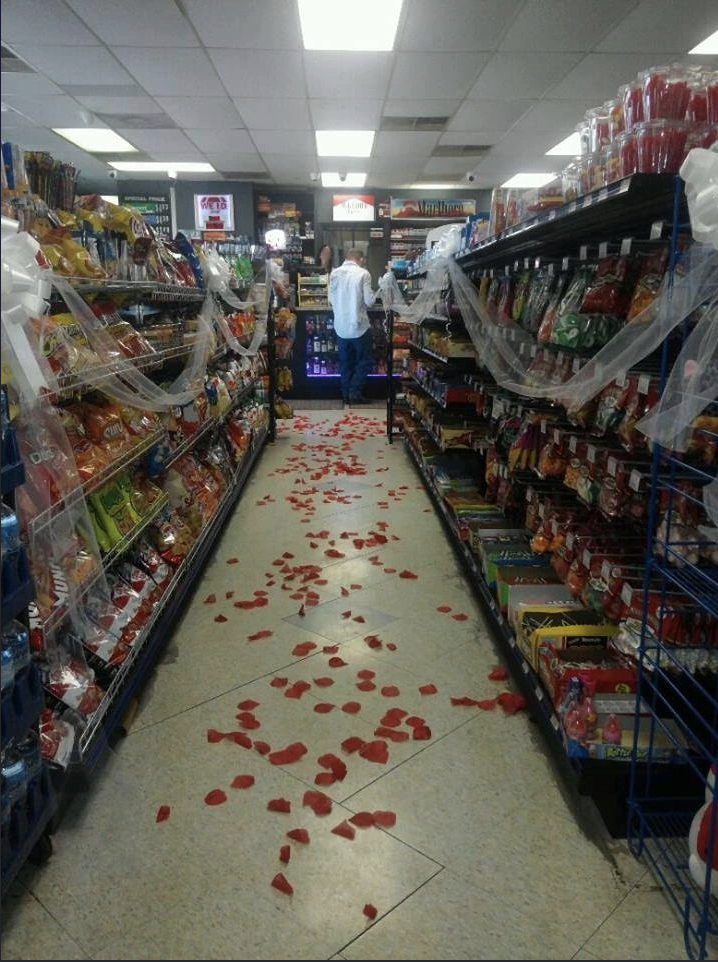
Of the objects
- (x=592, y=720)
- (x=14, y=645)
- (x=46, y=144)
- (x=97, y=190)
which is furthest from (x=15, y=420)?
(x=97, y=190)

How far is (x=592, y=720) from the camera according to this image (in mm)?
1980

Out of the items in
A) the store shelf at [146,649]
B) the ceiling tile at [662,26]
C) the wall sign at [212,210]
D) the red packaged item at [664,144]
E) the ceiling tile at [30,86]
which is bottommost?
the store shelf at [146,649]

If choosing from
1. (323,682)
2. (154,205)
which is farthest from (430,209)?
(323,682)

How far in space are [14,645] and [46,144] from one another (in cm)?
916

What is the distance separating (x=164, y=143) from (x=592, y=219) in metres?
Result: 7.89

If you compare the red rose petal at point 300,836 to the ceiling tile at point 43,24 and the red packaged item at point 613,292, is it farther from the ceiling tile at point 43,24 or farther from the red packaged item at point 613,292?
the ceiling tile at point 43,24

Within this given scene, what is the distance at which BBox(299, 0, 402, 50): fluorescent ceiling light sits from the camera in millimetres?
4973

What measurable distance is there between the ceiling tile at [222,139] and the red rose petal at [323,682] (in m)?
7.30

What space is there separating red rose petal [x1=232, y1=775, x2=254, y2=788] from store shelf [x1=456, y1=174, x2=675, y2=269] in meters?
2.01

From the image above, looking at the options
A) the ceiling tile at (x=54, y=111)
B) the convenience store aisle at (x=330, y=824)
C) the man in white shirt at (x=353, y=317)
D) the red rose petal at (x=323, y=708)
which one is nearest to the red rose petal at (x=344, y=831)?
the convenience store aisle at (x=330, y=824)

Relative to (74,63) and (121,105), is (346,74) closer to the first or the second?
(74,63)

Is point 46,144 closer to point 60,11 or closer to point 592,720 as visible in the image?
point 60,11

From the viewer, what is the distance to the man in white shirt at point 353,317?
911 centimetres

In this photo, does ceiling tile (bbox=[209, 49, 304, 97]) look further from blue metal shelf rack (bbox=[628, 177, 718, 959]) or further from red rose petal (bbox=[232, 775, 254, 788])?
red rose petal (bbox=[232, 775, 254, 788])
